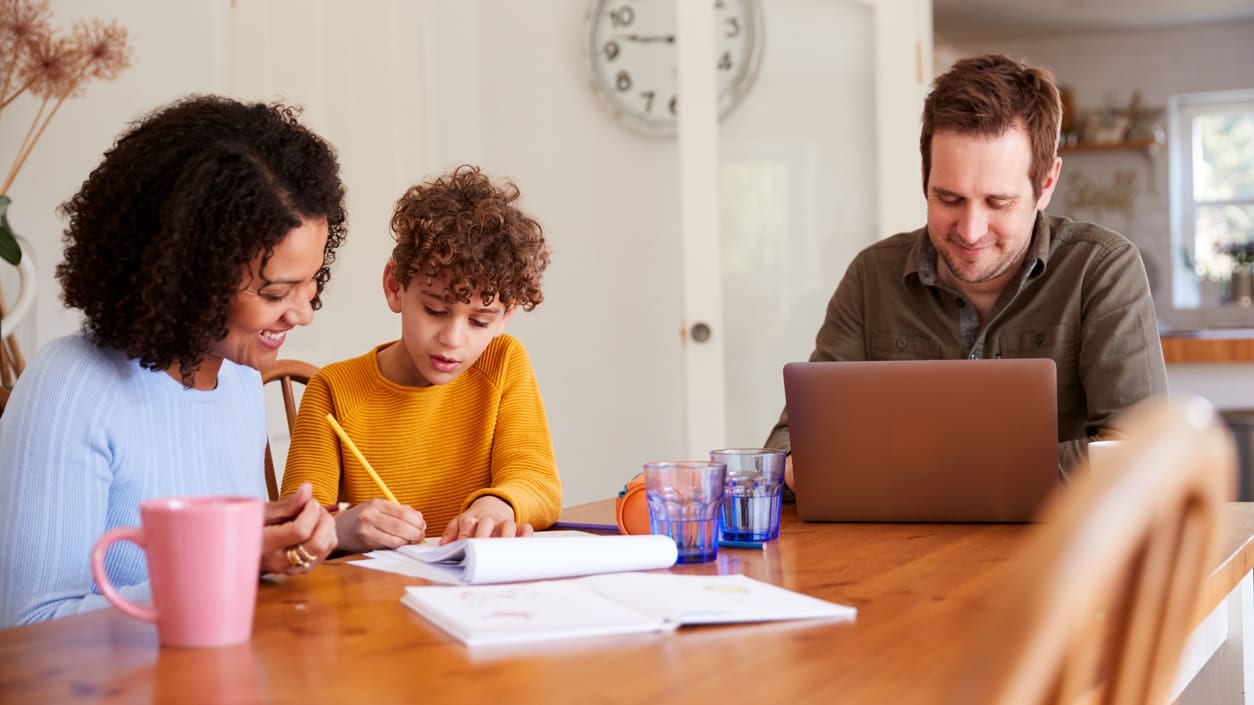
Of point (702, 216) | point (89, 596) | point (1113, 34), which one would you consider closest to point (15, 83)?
point (702, 216)

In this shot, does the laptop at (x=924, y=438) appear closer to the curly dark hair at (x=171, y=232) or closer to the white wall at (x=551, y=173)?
the curly dark hair at (x=171, y=232)

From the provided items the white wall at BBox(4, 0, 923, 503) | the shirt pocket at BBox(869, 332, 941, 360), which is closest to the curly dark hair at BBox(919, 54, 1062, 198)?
the shirt pocket at BBox(869, 332, 941, 360)

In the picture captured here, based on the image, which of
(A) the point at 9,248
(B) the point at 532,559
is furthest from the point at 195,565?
(A) the point at 9,248

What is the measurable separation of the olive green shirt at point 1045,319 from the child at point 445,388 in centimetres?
38

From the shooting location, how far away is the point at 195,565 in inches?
32.5

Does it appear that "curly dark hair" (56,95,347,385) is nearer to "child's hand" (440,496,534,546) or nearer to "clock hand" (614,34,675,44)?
"child's hand" (440,496,534,546)

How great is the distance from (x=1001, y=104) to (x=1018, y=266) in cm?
24

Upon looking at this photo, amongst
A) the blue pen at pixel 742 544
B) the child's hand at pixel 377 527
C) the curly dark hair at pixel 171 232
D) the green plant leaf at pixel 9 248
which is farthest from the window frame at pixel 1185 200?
the curly dark hair at pixel 171 232

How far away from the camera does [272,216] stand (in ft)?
3.93

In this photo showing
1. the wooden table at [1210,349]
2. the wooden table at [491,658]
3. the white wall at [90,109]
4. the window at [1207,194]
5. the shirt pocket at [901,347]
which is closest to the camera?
the wooden table at [491,658]

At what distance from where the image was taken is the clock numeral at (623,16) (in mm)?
3762

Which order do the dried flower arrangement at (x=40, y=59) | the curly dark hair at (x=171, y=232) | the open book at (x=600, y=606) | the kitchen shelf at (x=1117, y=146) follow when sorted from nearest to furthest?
the open book at (x=600, y=606)
the curly dark hair at (x=171, y=232)
the dried flower arrangement at (x=40, y=59)
the kitchen shelf at (x=1117, y=146)

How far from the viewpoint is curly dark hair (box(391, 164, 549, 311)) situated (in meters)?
1.50

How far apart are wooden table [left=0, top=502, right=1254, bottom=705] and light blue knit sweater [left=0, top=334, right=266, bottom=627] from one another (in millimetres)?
127
